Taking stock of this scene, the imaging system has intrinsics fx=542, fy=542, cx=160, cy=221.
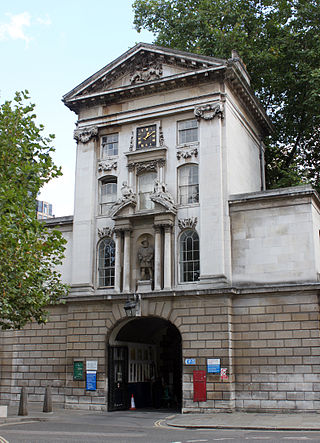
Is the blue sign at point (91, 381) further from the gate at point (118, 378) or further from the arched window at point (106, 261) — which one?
the arched window at point (106, 261)

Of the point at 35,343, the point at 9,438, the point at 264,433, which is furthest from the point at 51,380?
the point at 264,433

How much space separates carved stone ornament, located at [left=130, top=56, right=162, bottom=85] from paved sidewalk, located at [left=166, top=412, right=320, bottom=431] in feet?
55.0

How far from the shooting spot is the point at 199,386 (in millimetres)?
23453

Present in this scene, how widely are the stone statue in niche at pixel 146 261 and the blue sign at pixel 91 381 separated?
5.11m

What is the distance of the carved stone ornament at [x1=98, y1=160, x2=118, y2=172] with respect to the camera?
28569 millimetres

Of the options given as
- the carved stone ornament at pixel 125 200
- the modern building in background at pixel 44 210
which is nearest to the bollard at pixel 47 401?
the carved stone ornament at pixel 125 200

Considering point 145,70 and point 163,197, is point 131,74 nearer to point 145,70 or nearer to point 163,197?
point 145,70

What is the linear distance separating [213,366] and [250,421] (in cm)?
372

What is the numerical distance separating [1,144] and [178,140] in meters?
9.28

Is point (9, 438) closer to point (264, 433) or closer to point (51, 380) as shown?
point (264, 433)

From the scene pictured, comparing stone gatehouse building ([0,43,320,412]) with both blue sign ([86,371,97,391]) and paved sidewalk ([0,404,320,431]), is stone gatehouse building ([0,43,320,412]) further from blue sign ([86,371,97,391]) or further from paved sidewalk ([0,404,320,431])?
paved sidewalk ([0,404,320,431])

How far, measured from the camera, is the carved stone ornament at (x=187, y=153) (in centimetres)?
2677

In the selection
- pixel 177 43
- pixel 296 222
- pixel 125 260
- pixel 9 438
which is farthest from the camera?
pixel 177 43

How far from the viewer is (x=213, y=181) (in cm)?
2575
